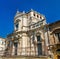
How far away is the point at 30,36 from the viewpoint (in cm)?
2955

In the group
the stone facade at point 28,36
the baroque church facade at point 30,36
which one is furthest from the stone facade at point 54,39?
the stone facade at point 28,36

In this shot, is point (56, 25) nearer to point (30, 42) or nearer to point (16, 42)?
point (30, 42)

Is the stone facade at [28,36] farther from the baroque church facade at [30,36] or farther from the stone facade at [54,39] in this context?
the stone facade at [54,39]

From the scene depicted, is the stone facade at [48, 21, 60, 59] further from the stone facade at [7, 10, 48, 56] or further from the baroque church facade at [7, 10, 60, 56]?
the stone facade at [7, 10, 48, 56]

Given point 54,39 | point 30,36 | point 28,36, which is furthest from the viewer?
point 28,36

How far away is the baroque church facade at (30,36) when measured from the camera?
86.7 ft

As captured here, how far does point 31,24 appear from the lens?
30578 mm

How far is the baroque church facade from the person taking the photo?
2642 centimetres

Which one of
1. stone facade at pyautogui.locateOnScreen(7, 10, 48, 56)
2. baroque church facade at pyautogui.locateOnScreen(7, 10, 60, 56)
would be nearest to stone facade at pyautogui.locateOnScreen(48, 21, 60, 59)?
baroque church facade at pyautogui.locateOnScreen(7, 10, 60, 56)

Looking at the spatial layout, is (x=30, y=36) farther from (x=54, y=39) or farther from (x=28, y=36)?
(x=54, y=39)

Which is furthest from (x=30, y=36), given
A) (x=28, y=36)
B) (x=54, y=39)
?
(x=54, y=39)

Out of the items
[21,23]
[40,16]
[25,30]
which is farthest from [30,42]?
[40,16]

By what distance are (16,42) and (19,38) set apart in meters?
1.27

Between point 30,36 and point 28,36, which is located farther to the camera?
point 28,36
